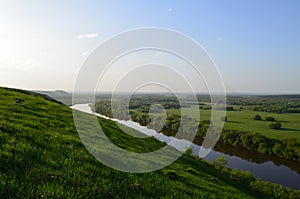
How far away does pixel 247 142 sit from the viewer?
324 feet

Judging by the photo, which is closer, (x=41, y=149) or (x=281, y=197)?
(x=41, y=149)

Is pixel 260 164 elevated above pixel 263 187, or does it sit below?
below

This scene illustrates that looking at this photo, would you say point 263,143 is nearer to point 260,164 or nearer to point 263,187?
point 260,164

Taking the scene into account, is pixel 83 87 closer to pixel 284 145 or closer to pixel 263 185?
pixel 263 185

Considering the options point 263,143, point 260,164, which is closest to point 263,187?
point 260,164

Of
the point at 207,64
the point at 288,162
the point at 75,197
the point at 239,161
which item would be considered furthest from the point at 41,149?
the point at 288,162

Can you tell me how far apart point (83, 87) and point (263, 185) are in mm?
40332

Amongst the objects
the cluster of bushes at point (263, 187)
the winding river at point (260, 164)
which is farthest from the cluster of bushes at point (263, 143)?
the cluster of bushes at point (263, 187)

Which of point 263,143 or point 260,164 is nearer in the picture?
point 260,164

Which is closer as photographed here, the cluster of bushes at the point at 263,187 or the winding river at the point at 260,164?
the cluster of bushes at the point at 263,187

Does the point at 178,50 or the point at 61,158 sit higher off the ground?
the point at 178,50

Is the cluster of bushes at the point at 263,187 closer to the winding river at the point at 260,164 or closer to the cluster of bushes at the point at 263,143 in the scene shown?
the winding river at the point at 260,164

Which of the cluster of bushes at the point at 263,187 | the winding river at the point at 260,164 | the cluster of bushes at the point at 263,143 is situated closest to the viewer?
the cluster of bushes at the point at 263,187

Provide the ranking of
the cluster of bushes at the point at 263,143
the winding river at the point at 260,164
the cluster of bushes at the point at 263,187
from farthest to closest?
the cluster of bushes at the point at 263,143, the winding river at the point at 260,164, the cluster of bushes at the point at 263,187
